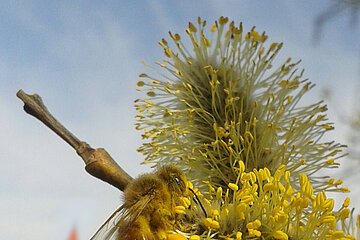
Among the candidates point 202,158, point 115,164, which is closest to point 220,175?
point 202,158

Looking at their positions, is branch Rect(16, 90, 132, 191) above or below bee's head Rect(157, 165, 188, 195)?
above

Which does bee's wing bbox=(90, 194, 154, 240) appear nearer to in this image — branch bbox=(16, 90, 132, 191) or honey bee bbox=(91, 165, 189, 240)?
honey bee bbox=(91, 165, 189, 240)

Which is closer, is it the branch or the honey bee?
the honey bee

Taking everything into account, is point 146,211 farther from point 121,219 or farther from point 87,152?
point 87,152

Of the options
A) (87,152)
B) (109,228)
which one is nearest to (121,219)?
(109,228)

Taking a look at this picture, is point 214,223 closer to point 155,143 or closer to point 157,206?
point 157,206

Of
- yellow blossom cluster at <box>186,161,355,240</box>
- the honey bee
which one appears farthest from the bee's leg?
yellow blossom cluster at <box>186,161,355,240</box>
